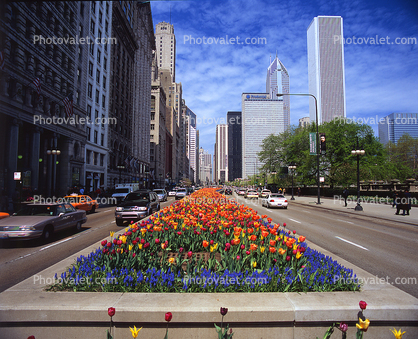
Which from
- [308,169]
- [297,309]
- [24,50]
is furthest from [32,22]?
[308,169]

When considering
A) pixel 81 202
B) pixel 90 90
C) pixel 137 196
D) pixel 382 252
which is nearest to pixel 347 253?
pixel 382 252

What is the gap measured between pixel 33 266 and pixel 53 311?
5022 mm

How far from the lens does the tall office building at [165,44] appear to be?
159 metres

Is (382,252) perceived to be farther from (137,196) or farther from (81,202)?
→ (81,202)

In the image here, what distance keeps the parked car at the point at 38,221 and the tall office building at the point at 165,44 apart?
523 ft

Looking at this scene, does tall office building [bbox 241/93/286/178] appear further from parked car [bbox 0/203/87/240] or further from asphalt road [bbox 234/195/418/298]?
parked car [bbox 0/203/87/240]

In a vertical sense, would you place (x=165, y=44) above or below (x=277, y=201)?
above

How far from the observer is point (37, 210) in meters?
11.0

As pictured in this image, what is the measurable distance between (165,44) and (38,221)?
172221mm

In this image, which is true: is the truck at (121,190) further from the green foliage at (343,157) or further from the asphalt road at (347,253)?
the green foliage at (343,157)

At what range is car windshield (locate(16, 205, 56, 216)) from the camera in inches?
424

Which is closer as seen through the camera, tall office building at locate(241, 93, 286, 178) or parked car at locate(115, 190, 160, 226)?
parked car at locate(115, 190, 160, 226)

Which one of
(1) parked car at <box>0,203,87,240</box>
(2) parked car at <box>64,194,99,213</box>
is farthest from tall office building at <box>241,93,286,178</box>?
(1) parked car at <box>0,203,87,240</box>

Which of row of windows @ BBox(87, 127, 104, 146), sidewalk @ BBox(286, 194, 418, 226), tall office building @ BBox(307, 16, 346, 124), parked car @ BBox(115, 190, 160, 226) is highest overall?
tall office building @ BBox(307, 16, 346, 124)
